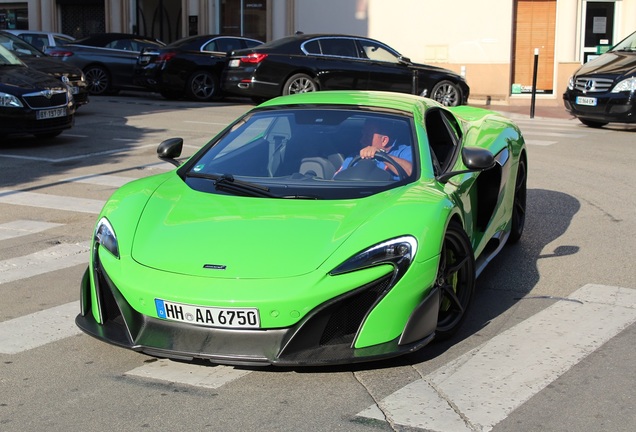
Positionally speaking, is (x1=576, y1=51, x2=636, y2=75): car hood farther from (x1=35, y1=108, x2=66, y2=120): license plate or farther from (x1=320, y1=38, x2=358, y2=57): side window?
(x1=35, y1=108, x2=66, y2=120): license plate

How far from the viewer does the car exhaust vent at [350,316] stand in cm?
467

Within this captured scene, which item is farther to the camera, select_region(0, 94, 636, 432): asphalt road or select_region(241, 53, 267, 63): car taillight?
select_region(241, 53, 267, 63): car taillight

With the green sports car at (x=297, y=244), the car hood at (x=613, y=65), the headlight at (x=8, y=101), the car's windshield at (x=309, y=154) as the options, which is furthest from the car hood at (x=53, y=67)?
the car's windshield at (x=309, y=154)

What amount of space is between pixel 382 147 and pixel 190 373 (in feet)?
6.43

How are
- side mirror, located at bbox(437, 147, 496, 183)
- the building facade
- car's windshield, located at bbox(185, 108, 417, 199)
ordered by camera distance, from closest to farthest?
car's windshield, located at bbox(185, 108, 417, 199)
side mirror, located at bbox(437, 147, 496, 183)
the building facade

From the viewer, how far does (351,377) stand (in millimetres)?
4836

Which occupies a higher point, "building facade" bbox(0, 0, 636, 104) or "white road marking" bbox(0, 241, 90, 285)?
"building facade" bbox(0, 0, 636, 104)

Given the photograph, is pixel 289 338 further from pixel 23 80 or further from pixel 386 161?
pixel 23 80

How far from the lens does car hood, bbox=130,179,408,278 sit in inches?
188

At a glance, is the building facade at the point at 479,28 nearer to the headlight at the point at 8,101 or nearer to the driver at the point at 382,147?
the headlight at the point at 8,101

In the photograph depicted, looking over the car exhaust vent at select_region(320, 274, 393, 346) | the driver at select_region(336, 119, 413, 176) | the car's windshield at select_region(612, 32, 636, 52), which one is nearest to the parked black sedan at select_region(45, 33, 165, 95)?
the car's windshield at select_region(612, 32, 636, 52)

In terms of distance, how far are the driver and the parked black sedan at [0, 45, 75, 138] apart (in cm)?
860

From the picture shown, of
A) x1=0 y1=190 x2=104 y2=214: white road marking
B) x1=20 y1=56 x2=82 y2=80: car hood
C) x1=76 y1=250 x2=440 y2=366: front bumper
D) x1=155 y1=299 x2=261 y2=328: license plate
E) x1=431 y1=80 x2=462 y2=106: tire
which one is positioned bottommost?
x1=0 y1=190 x2=104 y2=214: white road marking

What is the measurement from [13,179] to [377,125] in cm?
651
